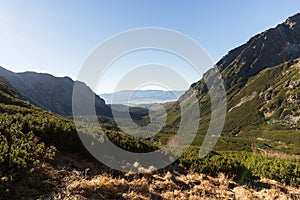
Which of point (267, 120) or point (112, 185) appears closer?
point (112, 185)

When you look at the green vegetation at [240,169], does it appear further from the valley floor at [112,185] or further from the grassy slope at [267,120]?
the grassy slope at [267,120]

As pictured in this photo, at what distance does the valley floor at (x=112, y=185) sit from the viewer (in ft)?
20.1

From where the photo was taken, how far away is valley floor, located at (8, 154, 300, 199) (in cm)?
614

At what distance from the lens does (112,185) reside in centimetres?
721

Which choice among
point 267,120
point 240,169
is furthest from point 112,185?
point 267,120

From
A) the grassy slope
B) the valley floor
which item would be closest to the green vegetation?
the valley floor

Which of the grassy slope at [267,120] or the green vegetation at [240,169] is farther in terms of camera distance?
the grassy slope at [267,120]

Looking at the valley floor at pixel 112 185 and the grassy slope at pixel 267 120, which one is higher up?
the grassy slope at pixel 267 120

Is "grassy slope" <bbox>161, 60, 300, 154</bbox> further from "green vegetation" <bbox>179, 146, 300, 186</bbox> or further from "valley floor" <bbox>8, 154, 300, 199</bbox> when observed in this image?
"valley floor" <bbox>8, 154, 300, 199</bbox>

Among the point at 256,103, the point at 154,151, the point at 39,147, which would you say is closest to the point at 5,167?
the point at 39,147

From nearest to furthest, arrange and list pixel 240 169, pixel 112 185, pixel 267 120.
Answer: pixel 112 185
pixel 240 169
pixel 267 120

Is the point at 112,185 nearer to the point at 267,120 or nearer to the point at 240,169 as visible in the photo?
the point at 240,169

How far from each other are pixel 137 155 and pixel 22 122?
470cm

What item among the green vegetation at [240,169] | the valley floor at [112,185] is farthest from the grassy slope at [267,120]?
the valley floor at [112,185]
